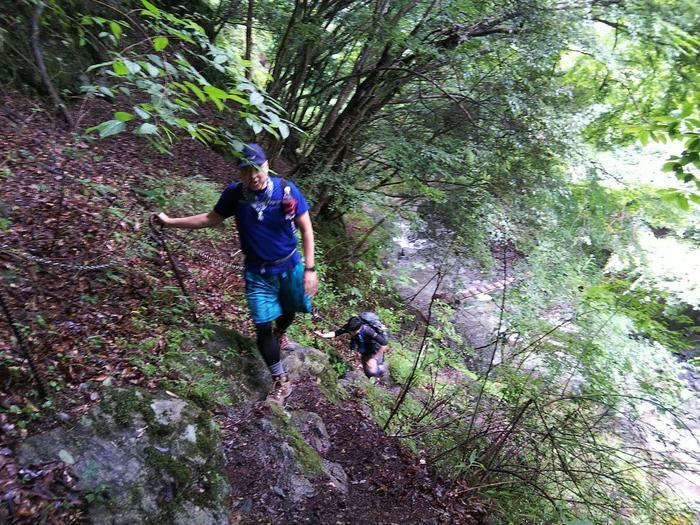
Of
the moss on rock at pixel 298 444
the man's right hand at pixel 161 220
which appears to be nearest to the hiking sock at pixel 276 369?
the moss on rock at pixel 298 444

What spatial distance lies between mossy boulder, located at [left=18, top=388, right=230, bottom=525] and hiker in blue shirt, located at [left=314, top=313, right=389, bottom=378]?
310cm

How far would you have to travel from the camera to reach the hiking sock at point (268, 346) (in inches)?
144

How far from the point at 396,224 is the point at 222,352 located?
6.37m

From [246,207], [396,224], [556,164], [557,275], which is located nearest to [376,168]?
[396,224]

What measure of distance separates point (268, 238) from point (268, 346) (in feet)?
3.36

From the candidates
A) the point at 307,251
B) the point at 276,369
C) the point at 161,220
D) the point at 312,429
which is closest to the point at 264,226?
the point at 307,251

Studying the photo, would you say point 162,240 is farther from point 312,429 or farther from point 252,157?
point 312,429

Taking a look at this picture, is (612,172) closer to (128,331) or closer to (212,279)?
(212,279)

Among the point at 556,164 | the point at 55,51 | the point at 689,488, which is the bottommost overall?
the point at 689,488

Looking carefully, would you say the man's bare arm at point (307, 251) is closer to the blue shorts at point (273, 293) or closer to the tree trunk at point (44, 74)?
the blue shorts at point (273, 293)

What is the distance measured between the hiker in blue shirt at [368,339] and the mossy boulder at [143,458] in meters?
3.10

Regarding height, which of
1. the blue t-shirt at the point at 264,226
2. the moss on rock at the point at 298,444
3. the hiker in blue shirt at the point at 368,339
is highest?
the blue t-shirt at the point at 264,226

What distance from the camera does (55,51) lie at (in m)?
7.25

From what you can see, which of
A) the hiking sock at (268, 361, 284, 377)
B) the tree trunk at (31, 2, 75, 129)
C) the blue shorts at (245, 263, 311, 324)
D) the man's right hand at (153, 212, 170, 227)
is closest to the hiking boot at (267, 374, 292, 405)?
the hiking sock at (268, 361, 284, 377)
